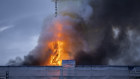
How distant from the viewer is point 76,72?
1754 inches

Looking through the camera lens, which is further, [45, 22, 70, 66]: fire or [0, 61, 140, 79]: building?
[45, 22, 70, 66]: fire

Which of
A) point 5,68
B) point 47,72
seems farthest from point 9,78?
point 47,72

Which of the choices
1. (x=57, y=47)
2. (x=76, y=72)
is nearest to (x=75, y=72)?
(x=76, y=72)

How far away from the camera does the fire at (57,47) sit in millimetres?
58625

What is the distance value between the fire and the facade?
12.4m

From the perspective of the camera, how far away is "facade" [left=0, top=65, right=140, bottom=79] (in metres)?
44.2

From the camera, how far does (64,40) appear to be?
6153 centimetres

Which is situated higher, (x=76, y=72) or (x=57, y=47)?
(x=57, y=47)

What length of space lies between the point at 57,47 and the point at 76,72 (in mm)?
16294

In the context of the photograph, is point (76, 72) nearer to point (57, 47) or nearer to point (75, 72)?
point (75, 72)

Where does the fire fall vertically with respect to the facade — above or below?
above

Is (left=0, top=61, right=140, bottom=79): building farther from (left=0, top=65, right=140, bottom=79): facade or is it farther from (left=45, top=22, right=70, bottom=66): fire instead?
(left=45, top=22, right=70, bottom=66): fire

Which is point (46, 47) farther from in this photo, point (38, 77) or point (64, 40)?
point (38, 77)

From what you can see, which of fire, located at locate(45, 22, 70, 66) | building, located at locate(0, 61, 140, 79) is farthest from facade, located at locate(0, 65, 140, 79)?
fire, located at locate(45, 22, 70, 66)
